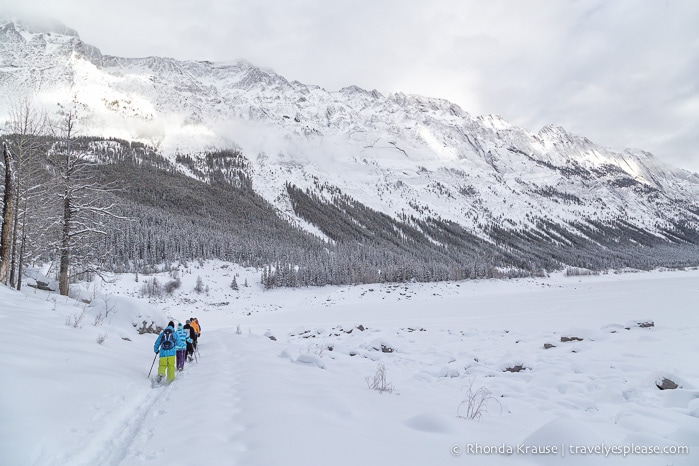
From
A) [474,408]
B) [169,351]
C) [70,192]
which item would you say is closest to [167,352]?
[169,351]

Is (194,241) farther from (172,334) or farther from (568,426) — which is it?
(568,426)

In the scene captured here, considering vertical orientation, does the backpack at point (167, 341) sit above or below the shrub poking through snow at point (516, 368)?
above

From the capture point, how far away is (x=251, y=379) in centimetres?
658

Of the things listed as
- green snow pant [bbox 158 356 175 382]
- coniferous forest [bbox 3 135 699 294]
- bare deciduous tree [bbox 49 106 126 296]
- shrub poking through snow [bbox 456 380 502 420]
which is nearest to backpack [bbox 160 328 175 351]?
green snow pant [bbox 158 356 175 382]

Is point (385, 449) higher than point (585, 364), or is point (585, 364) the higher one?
point (385, 449)

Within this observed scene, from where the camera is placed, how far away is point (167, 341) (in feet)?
27.3

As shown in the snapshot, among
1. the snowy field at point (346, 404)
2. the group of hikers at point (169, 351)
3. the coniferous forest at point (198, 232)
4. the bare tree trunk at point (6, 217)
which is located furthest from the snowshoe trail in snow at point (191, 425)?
the bare tree trunk at point (6, 217)

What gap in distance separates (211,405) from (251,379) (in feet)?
5.30

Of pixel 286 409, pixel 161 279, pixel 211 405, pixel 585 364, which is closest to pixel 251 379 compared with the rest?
pixel 211 405

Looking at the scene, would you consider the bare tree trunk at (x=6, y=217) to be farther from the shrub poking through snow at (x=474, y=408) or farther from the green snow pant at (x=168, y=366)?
the shrub poking through snow at (x=474, y=408)

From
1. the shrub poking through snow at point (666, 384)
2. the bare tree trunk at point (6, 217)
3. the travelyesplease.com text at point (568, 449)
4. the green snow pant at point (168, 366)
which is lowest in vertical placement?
the green snow pant at point (168, 366)

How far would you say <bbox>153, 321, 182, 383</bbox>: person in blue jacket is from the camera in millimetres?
7949

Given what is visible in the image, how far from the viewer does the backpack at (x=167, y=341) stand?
8203 mm

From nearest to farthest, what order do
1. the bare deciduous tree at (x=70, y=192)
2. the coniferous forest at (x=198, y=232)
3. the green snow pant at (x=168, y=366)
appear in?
the green snow pant at (x=168, y=366) → the bare deciduous tree at (x=70, y=192) → the coniferous forest at (x=198, y=232)
